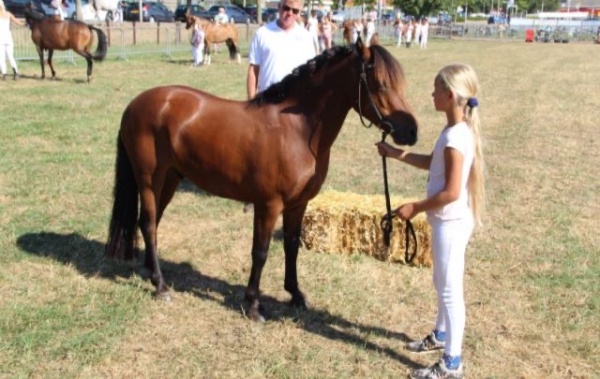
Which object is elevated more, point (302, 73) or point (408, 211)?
point (302, 73)

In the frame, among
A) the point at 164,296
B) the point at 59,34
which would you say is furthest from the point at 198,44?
the point at 164,296

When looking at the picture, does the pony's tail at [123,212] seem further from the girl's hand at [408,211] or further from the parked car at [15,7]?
the parked car at [15,7]

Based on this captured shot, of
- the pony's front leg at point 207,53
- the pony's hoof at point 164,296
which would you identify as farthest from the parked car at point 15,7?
the pony's hoof at point 164,296

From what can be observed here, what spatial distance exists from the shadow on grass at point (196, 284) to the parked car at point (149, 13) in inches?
1459

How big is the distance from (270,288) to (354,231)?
1.04m

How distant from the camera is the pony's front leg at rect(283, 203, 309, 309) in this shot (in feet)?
14.6

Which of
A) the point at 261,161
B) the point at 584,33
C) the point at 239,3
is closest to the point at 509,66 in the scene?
the point at 261,161

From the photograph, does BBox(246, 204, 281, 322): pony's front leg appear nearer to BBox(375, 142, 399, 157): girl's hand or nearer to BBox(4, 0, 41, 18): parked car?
BBox(375, 142, 399, 157): girl's hand

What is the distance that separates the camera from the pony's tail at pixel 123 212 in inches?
193

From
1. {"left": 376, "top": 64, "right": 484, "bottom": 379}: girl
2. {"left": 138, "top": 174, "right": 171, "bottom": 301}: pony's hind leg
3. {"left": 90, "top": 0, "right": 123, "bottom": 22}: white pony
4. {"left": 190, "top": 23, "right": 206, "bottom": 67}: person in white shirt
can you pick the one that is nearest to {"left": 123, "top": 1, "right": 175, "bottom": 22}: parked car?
{"left": 90, "top": 0, "right": 123, "bottom": 22}: white pony

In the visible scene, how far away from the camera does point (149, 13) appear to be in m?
41.8

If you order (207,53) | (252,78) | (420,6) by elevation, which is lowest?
(252,78)

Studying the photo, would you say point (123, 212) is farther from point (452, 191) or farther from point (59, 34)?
point (59, 34)

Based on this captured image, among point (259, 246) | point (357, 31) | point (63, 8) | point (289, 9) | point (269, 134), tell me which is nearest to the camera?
point (269, 134)
